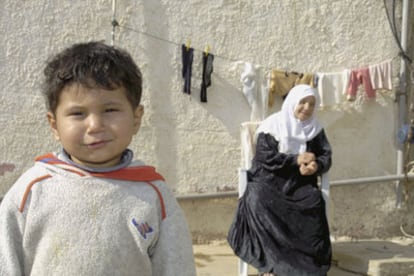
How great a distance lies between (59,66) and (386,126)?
4.99 m

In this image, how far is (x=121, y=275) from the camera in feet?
4.87

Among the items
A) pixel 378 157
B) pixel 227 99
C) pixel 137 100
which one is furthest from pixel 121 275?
pixel 378 157

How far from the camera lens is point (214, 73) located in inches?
219

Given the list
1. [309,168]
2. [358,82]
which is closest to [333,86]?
[358,82]

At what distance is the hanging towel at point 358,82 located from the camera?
5.76m

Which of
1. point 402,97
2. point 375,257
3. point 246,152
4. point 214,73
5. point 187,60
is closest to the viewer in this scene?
point 375,257

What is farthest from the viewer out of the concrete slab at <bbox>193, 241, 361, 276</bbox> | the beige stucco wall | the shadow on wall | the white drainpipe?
the white drainpipe

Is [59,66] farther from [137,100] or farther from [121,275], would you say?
[121,275]

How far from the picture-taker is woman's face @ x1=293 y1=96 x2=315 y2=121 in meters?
4.74

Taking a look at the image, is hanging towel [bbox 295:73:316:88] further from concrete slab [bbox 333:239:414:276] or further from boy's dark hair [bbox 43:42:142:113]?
boy's dark hair [bbox 43:42:142:113]

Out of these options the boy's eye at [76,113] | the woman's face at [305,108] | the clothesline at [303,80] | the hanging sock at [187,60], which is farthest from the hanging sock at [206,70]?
the boy's eye at [76,113]

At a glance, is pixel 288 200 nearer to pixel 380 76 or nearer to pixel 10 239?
pixel 380 76

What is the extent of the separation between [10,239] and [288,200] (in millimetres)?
3281

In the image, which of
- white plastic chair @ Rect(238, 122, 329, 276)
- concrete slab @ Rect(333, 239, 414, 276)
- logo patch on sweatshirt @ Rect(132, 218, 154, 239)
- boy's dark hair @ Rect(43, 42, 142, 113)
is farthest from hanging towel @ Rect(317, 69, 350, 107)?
logo patch on sweatshirt @ Rect(132, 218, 154, 239)
